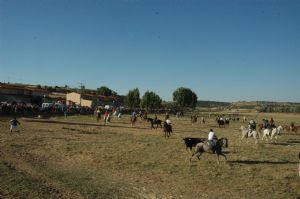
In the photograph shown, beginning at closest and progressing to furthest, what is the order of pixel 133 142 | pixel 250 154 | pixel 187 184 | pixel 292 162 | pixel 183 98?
1. pixel 187 184
2. pixel 292 162
3. pixel 250 154
4. pixel 133 142
5. pixel 183 98

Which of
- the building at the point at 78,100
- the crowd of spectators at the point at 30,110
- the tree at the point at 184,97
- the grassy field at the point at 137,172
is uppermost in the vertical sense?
the tree at the point at 184,97

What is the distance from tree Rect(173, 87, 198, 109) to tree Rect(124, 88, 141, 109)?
64.9ft

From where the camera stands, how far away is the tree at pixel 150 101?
141625 millimetres

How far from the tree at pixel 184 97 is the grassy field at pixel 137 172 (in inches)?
5015

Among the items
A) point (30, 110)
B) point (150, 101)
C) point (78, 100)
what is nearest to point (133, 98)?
point (150, 101)

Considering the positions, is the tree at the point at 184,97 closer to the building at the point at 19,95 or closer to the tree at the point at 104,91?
the tree at the point at 104,91

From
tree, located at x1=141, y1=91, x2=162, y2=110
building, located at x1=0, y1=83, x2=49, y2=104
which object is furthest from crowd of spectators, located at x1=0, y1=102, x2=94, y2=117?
tree, located at x1=141, y1=91, x2=162, y2=110

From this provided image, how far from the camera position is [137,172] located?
782 inches

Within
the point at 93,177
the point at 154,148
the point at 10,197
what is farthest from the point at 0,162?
the point at 154,148

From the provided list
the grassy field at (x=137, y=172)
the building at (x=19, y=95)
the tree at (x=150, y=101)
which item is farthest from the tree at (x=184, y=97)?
the grassy field at (x=137, y=172)

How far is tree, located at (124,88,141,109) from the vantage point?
144m

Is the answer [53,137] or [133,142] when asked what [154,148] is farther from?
[53,137]

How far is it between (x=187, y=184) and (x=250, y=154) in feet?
32.5

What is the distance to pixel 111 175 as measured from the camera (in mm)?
19094
